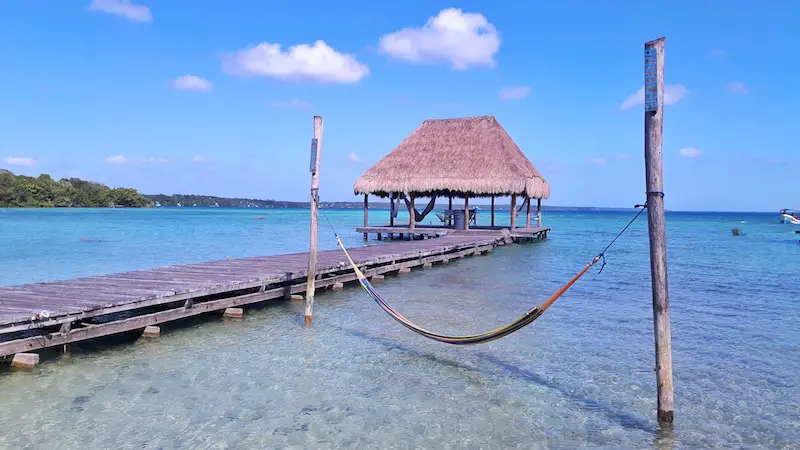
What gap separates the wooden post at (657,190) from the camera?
392 centimetres

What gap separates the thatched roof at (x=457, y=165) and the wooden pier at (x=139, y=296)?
8.81m

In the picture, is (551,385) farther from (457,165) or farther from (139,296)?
(457,165)

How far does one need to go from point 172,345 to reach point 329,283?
3.98 metres

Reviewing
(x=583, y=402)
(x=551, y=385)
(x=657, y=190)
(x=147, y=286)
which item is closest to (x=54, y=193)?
(x=147, y=286)

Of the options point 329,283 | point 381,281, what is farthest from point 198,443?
point 381,281

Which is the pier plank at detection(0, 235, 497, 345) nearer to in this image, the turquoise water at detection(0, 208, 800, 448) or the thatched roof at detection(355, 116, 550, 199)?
the turquoise water at detection(0, 208, 800, 448)

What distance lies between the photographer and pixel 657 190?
13.1 feet

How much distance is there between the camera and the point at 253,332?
6.70 m

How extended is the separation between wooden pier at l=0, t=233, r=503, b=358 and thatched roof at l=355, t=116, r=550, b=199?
881 centimetres

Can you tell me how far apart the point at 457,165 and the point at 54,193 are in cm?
6502

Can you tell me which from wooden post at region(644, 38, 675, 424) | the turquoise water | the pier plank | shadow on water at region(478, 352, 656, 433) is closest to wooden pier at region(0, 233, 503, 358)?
the pier plank

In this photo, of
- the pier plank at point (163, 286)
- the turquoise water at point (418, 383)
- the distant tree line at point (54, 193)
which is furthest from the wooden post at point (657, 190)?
the distant tree line at point (54, 193)

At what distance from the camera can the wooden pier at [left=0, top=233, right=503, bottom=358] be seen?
516 centimetres

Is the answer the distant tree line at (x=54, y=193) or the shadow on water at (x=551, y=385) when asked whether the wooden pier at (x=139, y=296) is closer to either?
the shadow on water at (x=551, y=385)
